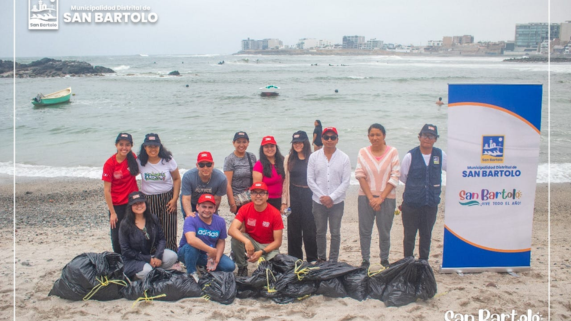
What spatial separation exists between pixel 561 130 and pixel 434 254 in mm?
14795

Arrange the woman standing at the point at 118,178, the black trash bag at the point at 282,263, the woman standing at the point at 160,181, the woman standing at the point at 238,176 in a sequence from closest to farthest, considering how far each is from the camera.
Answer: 1. the black trash bag at the point at 282,263
2. the woman standing at the point at 118,178
3. the woman standing at the point at 160,181
4. the woman standing at the point at 238,176

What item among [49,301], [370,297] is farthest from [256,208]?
[49,301]

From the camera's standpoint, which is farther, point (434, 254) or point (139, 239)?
point (434, 254)

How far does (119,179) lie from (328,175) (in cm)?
236

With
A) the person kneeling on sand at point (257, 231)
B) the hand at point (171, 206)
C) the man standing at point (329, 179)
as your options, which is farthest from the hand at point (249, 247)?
the hand at point (171, 206)

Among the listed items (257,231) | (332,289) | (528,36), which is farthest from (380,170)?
(528,36)

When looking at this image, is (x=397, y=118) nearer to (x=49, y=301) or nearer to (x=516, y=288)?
(x=516, y=288)

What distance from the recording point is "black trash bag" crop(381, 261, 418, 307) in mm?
3730

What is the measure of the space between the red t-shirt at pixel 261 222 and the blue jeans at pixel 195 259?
1.30 feet

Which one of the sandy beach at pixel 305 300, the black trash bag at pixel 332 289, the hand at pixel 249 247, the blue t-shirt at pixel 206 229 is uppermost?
the blue t-shirt at pixel 206 229

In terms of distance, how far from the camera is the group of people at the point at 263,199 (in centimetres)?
436

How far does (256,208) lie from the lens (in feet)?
14.6

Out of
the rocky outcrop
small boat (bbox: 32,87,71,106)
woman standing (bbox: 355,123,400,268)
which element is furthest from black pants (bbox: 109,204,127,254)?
the rocky outcrop

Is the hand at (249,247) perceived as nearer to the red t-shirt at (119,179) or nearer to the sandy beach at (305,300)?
the sandy beach at (305,300)
